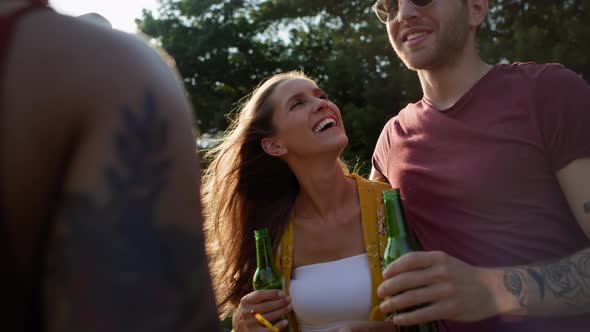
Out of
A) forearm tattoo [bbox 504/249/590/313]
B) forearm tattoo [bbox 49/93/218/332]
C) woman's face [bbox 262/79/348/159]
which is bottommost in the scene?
forearm tattoo [bbox 504/249/590/313]

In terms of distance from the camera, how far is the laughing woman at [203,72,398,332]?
8.45ft

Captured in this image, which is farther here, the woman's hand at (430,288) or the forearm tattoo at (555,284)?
the forearm tattoo at (555,284)

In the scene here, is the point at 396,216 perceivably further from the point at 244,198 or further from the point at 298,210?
the point at 244,198

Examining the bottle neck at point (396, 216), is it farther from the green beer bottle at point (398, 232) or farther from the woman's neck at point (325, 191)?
the woman's neck at point (325, 191)

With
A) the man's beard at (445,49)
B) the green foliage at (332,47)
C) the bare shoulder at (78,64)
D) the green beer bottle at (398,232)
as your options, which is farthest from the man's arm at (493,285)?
the green foliage at (332,47)

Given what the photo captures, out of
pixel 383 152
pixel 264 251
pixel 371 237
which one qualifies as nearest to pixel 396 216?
pixel 264 251

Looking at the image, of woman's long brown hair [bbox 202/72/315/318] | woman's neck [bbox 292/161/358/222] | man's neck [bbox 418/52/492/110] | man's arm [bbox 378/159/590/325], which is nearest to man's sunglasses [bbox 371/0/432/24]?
man's neck [bbox 418/52/492/110]

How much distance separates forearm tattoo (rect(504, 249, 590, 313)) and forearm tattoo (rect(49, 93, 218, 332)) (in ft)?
4.35

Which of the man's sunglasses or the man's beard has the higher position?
the man's sunglasses

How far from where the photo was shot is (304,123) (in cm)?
290

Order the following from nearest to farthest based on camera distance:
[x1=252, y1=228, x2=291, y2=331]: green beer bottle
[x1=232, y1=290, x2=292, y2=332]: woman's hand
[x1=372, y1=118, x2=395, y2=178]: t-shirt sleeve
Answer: [x1=232, y1=290, x2=292, y2=332]: woman's hand → [x1=252, y1=228, x2=291, y2=331]: green beer bottle → [x1=372, y1=118, x2=395, y2=178]: t-shirt sleeve

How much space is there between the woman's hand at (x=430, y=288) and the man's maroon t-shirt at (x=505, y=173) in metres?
0.54

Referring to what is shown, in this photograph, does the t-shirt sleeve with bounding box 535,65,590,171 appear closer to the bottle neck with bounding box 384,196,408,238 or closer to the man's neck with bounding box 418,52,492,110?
the man's neck with bounding box 418,52,492,110

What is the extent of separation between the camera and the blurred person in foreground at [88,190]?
662 millimetres
